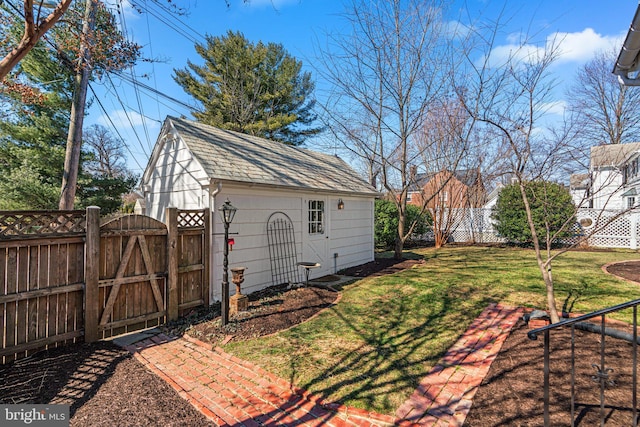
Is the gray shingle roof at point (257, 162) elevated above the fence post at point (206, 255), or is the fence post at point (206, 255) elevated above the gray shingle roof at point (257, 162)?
the gray shingle roof at point (257, 162)

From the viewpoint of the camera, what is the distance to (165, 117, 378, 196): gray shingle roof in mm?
6287

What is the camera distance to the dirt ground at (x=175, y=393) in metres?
2.64

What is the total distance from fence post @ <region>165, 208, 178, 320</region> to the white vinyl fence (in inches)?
525

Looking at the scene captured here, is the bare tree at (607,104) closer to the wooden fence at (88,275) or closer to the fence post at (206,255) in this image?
the fence post at (206,255)

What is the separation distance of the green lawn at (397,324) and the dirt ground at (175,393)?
72 cm

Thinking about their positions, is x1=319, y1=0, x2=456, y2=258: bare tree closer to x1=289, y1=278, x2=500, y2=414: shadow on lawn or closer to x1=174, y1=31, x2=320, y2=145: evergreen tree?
x1=289, y1=278, x2=500, y2=414: shadow on lawn

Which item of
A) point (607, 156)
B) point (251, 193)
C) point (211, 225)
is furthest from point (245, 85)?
point (607, 156)

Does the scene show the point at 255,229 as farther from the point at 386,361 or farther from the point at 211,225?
the point at 386,361

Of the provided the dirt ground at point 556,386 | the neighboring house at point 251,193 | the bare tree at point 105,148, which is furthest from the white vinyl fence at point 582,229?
the bare tree at point 105,148

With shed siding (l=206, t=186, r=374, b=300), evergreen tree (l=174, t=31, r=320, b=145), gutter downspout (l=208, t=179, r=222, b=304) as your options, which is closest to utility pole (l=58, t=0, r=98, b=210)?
gutter downspout (l=208, t=179, r=222, b=304)

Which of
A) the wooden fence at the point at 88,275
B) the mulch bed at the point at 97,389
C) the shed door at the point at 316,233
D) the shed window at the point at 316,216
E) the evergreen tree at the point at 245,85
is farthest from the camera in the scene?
the evergreen tree at the point at 245,85

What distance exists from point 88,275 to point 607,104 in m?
31.0

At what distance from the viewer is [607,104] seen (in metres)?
21.3

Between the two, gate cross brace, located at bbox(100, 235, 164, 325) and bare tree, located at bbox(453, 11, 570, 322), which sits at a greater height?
bare tree, located at bbox(453, 11, 570, 322)
